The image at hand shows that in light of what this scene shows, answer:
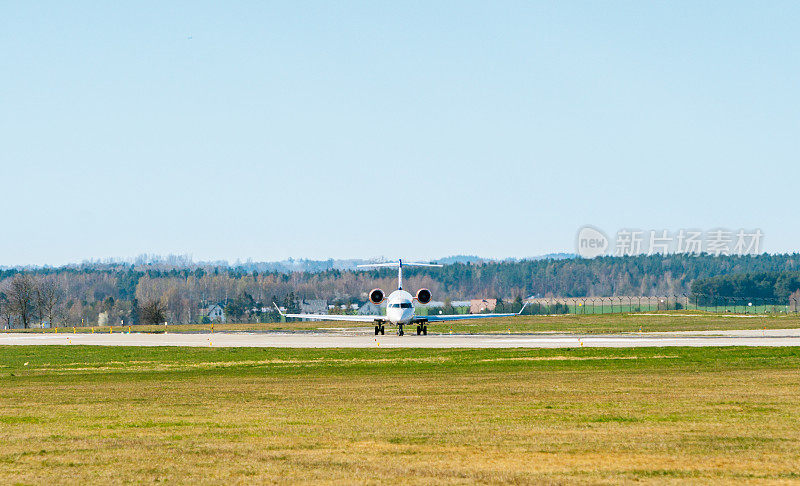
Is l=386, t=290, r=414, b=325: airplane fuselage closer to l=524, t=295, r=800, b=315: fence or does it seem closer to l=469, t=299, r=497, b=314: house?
l=524, t=295, r=800, b=315: fence

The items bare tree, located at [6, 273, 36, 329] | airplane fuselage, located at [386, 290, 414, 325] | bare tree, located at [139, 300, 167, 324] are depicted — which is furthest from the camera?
bare tree, located at [6, 273, 36, 329]

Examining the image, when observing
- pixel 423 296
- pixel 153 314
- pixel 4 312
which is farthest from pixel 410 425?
pixel 4 312

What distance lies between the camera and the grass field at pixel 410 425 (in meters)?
13.7

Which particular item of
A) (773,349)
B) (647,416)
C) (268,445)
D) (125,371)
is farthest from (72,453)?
(773,349)

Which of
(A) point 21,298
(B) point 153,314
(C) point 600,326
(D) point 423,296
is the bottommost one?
(C) point 600,326

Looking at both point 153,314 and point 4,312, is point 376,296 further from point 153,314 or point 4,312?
point 4,312

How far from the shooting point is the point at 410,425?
1850cm

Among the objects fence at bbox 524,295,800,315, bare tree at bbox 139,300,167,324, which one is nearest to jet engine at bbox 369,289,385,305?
bare tree at bbox 139,300,167,324

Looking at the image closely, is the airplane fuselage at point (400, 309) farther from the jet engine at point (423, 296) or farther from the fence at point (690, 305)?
the fence at point (690, 305)

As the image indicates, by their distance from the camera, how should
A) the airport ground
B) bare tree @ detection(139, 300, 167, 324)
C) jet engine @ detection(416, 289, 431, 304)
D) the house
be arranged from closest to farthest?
the airport ground → jet engine @ detection(416, 289, 431, 304) → bare tree @ detection(139, 300, 167, 324) → the house

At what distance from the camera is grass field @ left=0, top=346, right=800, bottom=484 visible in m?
13.7

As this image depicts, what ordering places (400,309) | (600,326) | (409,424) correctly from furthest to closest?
1. (600,326)
2. (400,309)
3. (409,424)

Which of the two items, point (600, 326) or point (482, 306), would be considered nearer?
point (600, 326)

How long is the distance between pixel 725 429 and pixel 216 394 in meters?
14.0
